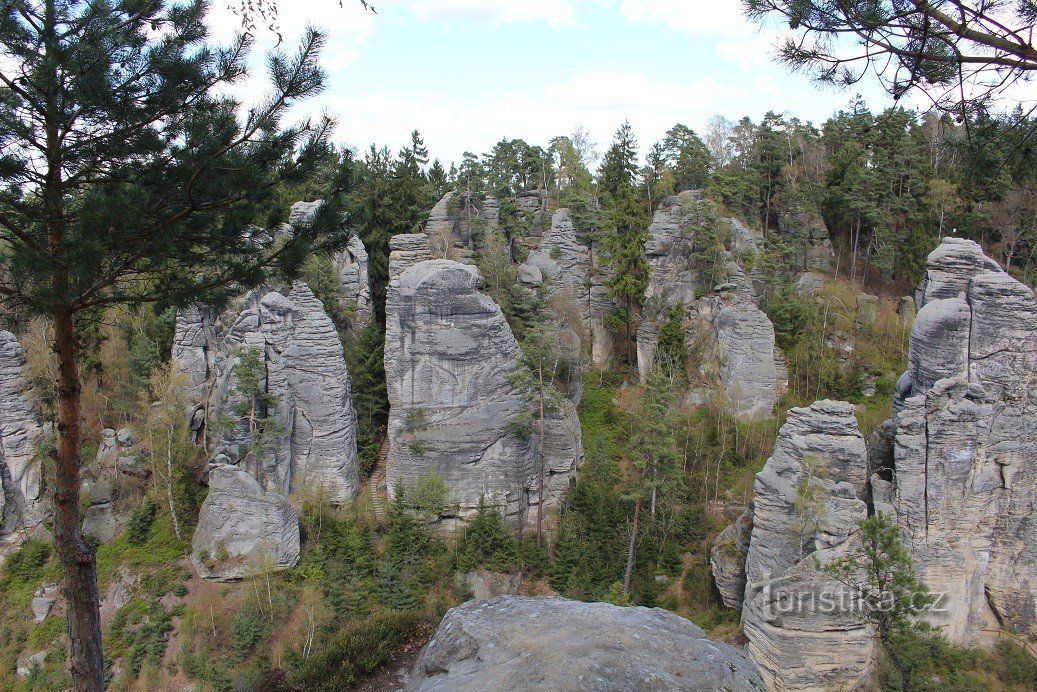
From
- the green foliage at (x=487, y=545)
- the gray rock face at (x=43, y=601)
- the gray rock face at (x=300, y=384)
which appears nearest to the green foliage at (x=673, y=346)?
the green foliage at (x=487, y=545)

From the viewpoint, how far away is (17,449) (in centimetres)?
1859

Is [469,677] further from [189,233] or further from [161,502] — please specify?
[161,502]

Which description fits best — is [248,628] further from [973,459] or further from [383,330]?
[973,459]

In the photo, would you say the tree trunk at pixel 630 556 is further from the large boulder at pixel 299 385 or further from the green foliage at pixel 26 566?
the green foliage at pixel 26 566

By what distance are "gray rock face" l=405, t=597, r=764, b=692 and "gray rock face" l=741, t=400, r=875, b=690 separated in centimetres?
776

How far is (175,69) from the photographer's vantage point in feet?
22.5

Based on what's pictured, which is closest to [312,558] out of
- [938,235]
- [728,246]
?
[728,246]

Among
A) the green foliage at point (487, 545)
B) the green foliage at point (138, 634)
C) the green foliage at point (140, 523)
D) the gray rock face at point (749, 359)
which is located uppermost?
the gray rock face at point (749, 359)

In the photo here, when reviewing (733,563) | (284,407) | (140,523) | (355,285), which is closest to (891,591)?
(733,563)

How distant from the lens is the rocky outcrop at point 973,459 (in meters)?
14.6

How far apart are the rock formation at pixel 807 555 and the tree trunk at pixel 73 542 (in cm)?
1126

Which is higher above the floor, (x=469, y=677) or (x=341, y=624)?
(x=469, y=677)

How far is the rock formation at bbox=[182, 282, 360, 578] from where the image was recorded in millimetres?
17109

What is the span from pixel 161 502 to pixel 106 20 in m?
14.9
